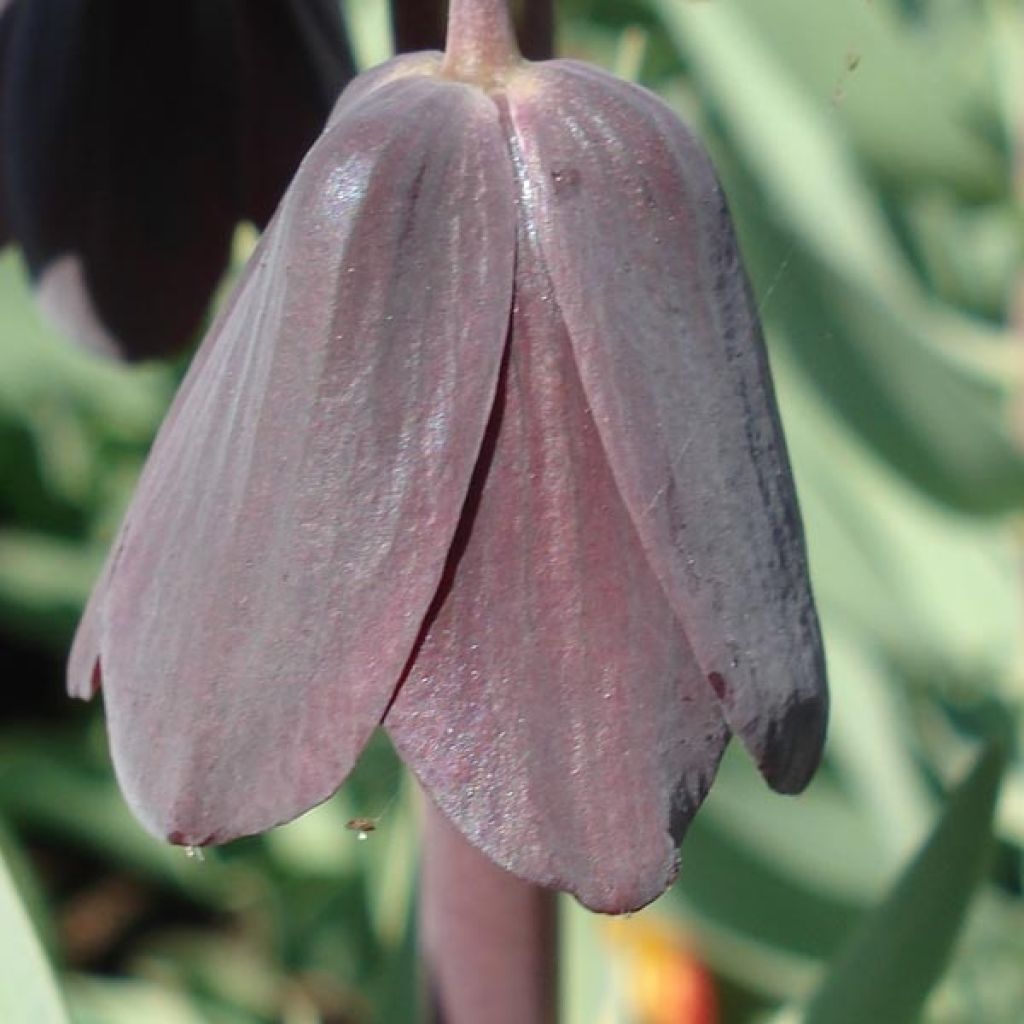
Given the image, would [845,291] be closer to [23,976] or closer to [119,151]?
[119,151]

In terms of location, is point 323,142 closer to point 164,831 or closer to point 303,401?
point 303,401

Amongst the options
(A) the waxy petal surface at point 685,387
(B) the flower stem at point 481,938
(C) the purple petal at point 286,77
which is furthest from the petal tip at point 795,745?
(C) the purple petal at point 286,77

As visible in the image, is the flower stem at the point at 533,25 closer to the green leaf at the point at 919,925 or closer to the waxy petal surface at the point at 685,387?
the waxy petal surface at the point at 685,387

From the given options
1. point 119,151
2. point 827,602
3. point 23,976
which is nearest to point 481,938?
point 23,976

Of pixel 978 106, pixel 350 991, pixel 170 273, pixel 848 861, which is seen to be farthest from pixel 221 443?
pixel 978 106

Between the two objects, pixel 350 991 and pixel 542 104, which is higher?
pixel 542 104

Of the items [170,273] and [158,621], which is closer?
[158,621]

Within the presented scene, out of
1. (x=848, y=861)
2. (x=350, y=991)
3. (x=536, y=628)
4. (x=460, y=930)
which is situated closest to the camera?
(x=536, y=628)

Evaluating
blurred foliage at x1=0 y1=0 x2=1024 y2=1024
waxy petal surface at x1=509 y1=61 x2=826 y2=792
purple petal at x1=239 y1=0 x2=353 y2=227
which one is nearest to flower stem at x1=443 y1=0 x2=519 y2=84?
waxy petal surface at x1=509 y1=61 x2=826 y2=792
